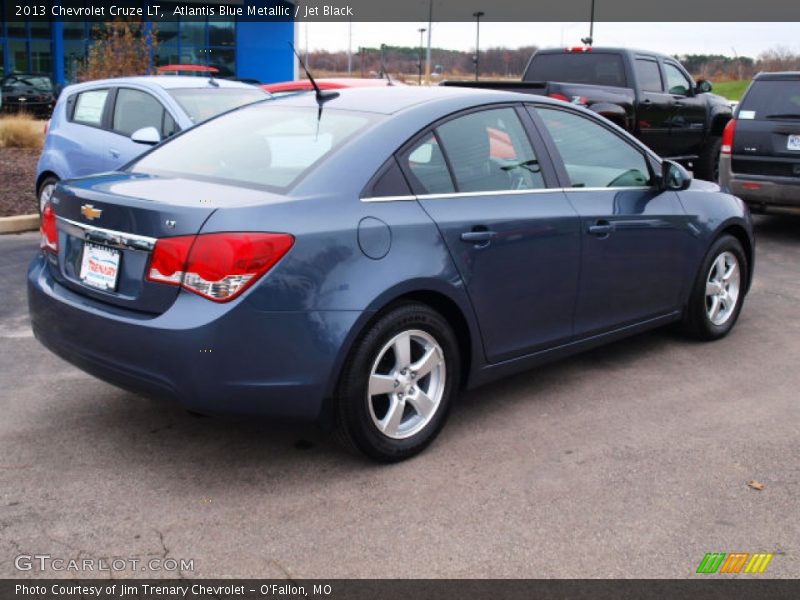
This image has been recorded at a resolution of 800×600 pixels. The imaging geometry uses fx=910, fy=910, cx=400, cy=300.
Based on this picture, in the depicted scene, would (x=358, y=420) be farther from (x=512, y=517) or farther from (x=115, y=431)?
(x=115, y=431)

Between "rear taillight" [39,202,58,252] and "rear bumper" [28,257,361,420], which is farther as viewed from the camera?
"rear taillight" [39,202,58,252]

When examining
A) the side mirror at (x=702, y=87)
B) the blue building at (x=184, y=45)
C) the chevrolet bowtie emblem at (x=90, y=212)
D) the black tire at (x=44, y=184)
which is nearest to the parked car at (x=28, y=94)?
the blue building at (x=184, y=45)

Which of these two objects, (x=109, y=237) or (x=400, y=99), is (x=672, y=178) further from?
(x=109, y=237)

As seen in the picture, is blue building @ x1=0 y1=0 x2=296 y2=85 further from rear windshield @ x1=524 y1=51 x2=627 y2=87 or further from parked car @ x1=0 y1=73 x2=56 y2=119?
rear windshield @ x1=524 y1=51 x2=627 y2=87

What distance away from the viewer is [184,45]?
36.7 meters

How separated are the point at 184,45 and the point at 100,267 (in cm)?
3515

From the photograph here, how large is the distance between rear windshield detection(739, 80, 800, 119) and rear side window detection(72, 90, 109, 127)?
268 inches

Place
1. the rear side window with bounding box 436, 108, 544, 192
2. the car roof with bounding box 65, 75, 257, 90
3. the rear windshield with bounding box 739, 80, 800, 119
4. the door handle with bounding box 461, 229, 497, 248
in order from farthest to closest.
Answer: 1. the rear windshield with bounding box 739, 80, 800, 119
2. the car roof with bounding box 65, 75, 257, 90
3. the rear side window with bounding box 436, 108, 544, 192
4. the door handle with bounding box 461, 229, 497, 248

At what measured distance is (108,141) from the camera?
8562 mm

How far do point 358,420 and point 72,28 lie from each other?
118 ft

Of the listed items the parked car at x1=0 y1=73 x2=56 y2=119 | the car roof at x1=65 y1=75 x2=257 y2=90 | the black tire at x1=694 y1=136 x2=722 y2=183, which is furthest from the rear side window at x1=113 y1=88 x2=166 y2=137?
the parked car at x1=0 y1=73 x2=56 y2=119

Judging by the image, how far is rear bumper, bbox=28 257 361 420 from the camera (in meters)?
3.46

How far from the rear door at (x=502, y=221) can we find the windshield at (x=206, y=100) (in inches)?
163

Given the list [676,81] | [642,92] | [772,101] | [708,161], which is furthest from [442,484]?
[708,161]
